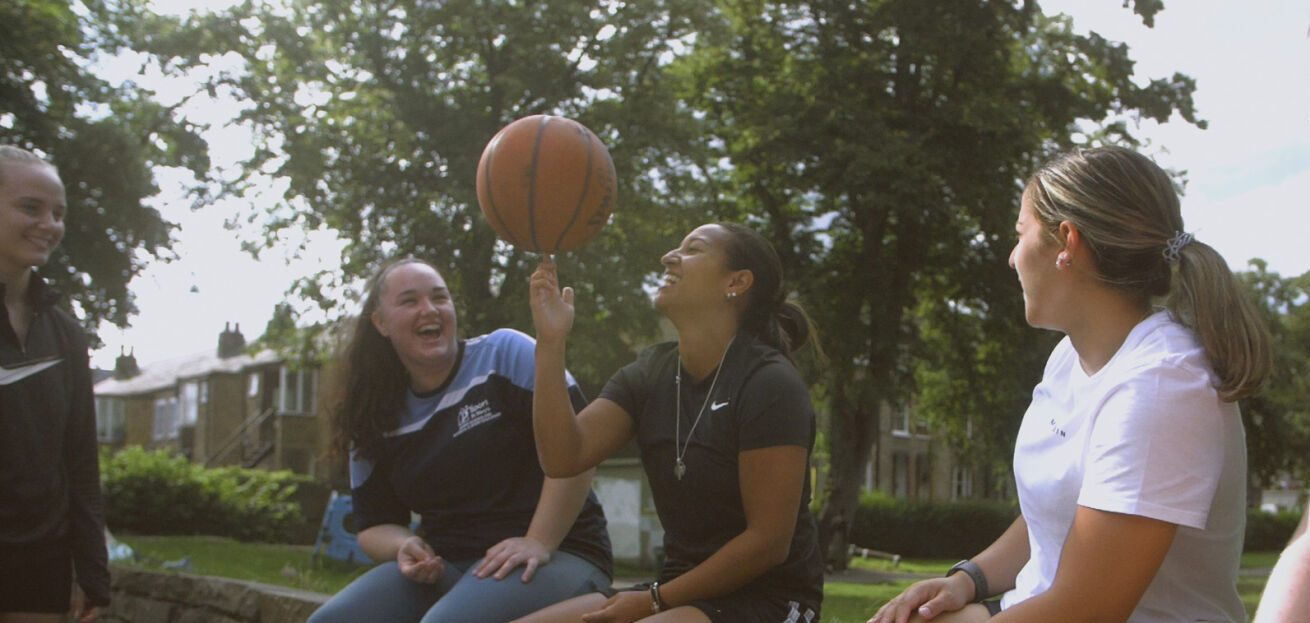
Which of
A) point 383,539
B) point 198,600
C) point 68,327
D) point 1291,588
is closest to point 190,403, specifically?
point 198,600

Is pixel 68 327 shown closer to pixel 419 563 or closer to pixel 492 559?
pixel 419 563

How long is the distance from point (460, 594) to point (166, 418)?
6929cm

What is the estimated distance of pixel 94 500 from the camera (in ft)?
15.1

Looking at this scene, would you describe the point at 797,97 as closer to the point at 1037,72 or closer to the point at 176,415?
the point at 1037,72

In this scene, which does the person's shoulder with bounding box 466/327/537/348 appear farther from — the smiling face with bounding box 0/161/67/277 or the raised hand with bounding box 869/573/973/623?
the raised hand with bounding box 869/573/973/623

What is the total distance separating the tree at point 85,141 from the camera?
53.9ft

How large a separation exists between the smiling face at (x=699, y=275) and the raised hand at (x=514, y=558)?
817 millimetres

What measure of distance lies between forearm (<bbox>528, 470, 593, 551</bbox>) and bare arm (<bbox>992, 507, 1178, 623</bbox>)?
183cm

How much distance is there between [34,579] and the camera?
4.31m

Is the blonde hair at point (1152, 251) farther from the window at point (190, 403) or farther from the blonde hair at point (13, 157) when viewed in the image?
the window at point (190, 403)

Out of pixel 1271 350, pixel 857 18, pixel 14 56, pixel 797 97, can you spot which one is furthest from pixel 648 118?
pixel 1271 350

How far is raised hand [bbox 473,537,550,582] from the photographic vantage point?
372cm

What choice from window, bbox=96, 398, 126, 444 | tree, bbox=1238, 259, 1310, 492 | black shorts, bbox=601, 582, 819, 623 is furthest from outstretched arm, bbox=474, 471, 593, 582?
window, bbox=96, 398, 126, 444

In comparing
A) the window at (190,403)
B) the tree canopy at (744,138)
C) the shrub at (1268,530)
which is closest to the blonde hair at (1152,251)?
the tree canopy at (744,138)
